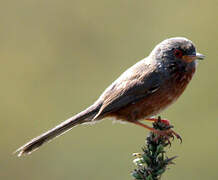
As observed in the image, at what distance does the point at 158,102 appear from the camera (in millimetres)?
8164

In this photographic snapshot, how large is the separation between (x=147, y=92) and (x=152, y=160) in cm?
257

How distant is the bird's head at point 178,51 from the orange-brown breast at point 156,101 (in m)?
0.25

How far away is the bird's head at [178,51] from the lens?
830 cm

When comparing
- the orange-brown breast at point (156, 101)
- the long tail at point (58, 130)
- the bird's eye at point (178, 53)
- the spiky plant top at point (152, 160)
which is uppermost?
the bird's eye at point (178, 53)

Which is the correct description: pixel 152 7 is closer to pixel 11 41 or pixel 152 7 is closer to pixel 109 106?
pixel 11 41

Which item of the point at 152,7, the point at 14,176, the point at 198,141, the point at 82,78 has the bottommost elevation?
the point at 198,141

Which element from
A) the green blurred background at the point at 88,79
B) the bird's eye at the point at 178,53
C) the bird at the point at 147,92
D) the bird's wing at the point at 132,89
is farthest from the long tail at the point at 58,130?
the green blurred background at the point at 88,79

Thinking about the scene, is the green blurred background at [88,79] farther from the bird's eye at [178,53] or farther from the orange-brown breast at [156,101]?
the bird's eye at [178,53]

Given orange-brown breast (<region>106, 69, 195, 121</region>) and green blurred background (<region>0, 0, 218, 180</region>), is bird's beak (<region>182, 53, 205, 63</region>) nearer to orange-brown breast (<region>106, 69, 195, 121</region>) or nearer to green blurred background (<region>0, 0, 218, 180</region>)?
orange-brown breast (<region>106, 69, 195, 121</region>)

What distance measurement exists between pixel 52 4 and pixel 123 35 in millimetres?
2130

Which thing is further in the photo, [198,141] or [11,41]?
[11,41]

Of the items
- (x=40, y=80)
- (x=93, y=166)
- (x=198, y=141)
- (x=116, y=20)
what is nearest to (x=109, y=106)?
(x=93, y=166)

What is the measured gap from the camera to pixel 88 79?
12.3 meters

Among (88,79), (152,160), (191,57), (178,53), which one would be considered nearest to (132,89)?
(178,53)
